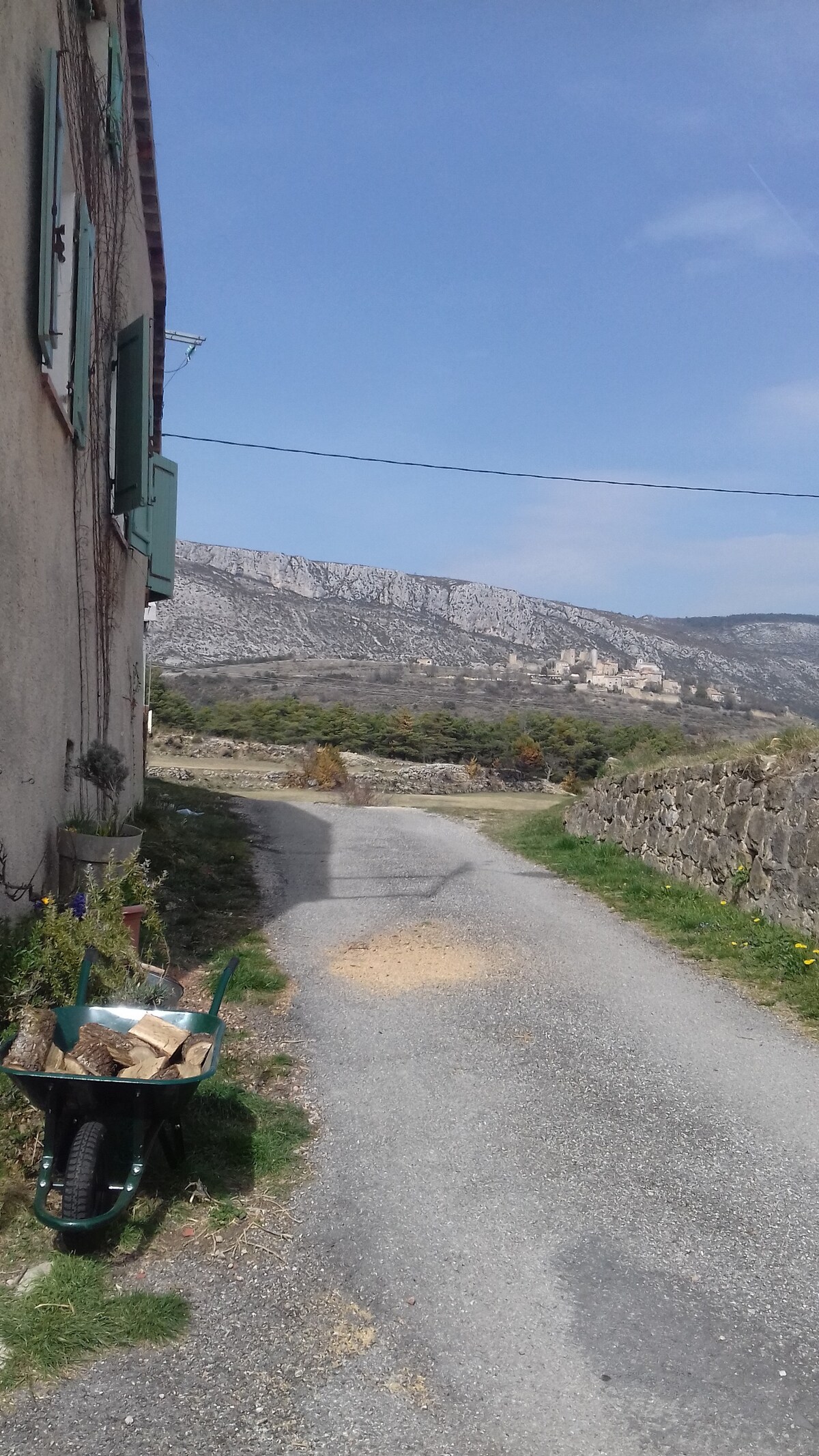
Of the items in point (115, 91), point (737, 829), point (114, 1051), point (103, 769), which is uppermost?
point (115, 91)

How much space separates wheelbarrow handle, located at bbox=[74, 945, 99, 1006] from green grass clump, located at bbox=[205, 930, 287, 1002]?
5.52ft

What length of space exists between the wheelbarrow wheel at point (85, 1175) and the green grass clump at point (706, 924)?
486cm

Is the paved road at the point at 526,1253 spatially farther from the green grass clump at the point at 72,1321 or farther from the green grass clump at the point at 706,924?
the green grass clump at the point at 706,924

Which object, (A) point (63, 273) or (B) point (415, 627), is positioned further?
(B) point (415, 627)

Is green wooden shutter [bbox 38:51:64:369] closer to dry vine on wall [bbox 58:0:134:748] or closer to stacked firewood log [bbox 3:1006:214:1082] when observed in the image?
dry vine on wall [bbox 58:0:134:748]

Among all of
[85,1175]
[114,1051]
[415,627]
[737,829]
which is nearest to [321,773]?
[737,829]

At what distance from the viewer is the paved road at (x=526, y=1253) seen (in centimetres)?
286

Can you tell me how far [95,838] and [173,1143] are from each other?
290cm

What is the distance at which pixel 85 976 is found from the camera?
15.1 feet

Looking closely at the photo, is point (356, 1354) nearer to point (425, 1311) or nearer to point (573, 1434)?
point (425, 1311)

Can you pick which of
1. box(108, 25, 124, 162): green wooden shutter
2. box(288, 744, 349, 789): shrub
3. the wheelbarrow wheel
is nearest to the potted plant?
the wheelbarrow wheel

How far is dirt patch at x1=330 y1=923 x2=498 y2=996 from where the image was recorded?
7.45 metres

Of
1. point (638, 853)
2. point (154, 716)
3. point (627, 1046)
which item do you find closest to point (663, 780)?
point (638, 853)

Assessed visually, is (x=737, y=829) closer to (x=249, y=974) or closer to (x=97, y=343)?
(x=249, y=974)
